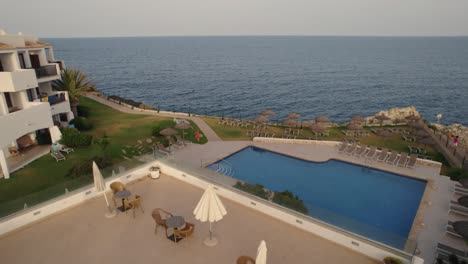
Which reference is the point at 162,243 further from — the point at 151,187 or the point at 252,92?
the point at 252,92

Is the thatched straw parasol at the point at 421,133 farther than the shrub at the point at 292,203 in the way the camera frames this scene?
Yes

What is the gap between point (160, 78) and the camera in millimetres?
87625

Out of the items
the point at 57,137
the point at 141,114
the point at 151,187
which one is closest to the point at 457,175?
the point at 151,187

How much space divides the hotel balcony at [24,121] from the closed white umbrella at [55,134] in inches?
21.8

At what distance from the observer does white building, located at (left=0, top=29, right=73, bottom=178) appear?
19.1m

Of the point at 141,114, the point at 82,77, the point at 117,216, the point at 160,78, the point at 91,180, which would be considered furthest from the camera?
the point at 160,78

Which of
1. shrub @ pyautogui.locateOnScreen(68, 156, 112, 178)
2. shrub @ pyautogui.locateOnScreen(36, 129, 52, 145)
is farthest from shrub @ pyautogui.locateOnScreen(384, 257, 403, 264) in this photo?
shrub @ pyautogui.locateOnScreen(36, 129, 52, 145)

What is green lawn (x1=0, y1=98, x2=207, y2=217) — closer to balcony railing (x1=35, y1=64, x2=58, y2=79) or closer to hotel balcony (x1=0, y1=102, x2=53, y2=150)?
hotel balcony (x1=0, y1=102, x2=53, y2=150)

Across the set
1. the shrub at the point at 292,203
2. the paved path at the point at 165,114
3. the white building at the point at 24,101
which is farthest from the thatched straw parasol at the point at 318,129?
the white building at the point at 24,101

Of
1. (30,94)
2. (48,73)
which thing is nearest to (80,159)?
(30,94)

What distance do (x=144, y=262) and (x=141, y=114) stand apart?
1137 inches

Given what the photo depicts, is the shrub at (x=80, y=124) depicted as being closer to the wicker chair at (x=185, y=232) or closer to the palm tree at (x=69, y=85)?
the palm tree at (x=69, y=85)

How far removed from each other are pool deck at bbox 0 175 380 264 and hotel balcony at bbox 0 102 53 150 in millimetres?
11751

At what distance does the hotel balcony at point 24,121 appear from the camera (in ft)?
60.0
